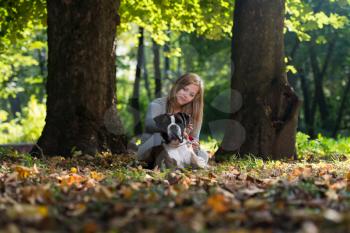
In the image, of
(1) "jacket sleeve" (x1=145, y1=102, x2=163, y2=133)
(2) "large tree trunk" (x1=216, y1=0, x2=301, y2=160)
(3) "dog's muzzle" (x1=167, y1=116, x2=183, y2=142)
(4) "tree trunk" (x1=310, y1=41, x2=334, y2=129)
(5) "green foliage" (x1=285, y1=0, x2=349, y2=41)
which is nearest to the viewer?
(3) "dog's muzzle" (x1=167, y1=116, x2=183, y2=142)

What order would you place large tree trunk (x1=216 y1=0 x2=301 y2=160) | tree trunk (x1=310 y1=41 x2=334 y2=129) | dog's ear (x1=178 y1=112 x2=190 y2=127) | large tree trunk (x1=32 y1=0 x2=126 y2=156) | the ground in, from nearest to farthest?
the ground, dog's ear (x1=178 y1=112 x2=190 y2=127), large tree trunk (x1=32 y1=0 x2=126 y2=156), large tree trunk (x1=216 y1=0 x2=301 y2=160), tree trunk (x1=310 y1=41 x2=334 y2=129)

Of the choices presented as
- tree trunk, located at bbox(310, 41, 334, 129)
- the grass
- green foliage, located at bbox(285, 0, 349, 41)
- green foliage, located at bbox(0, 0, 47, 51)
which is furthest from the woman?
tree trunk, located at bbox(310, 41, 334, 129)

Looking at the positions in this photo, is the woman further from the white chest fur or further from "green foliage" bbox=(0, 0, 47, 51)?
"green foliage" bbox=(0, 0, 47, 51)

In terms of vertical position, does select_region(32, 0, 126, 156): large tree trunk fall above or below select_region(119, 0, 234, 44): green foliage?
below

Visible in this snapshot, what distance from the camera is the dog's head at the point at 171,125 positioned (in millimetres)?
6301

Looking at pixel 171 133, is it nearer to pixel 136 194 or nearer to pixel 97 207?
pixel 136 194

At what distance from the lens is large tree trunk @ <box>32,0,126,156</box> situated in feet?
26.8

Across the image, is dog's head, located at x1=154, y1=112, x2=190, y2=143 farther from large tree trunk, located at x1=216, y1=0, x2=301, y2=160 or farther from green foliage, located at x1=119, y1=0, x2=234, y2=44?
green foliage, located at x1=119, y1=0, x2=234, y2=44

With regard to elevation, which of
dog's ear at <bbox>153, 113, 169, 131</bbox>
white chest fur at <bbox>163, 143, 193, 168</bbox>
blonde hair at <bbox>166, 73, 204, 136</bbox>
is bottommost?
white chest fur at <bbox>163, 143, 193, 168</bbox>

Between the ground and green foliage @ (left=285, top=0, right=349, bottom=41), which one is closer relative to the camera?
the ground

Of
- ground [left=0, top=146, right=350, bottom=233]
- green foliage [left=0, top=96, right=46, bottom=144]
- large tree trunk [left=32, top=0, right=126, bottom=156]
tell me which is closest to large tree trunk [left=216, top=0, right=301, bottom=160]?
large tree trunk [left=32, top=0, right=126, bottom=156]

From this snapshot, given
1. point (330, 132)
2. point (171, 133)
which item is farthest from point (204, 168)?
point (330, 132)

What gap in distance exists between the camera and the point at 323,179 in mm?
4801

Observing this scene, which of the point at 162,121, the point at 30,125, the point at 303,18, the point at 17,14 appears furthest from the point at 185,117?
the point at 30,125
